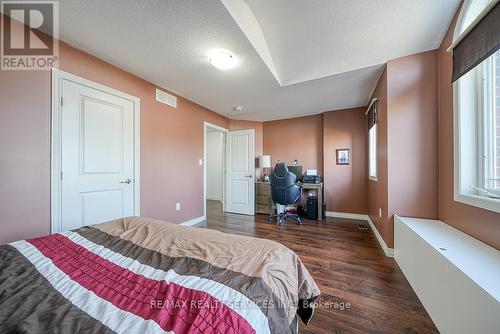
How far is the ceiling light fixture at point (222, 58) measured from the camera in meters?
2.03

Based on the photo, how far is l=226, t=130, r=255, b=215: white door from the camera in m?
4.40

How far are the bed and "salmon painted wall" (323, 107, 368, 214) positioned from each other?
11.1 feet

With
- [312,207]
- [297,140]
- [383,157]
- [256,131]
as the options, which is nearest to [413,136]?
[383,157]

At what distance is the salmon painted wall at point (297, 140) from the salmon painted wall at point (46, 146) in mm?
2275

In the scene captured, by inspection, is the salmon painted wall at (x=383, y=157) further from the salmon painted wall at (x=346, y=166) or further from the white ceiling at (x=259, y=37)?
the salmon painted wall at (x=346, y=166)

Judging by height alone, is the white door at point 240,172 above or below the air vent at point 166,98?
below

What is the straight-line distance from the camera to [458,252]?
126cm

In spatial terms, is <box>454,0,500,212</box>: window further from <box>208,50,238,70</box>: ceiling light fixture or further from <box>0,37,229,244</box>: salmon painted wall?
<box>0,37,229,244</box>: salmon painted wall

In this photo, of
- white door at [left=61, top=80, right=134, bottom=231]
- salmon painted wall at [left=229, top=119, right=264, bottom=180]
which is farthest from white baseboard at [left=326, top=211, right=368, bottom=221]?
white door at [left=61, top=80, right=134, bottom=231]

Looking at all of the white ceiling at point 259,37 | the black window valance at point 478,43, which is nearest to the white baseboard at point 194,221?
the white ceiling at point 259,37

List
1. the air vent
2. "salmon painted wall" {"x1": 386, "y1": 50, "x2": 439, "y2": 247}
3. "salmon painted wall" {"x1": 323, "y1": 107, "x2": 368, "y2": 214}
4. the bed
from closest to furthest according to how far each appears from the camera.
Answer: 1. the bed
2. "salmon painted wall" {"x1": 386, "y1": 50, "x2": 439, "y2": 247}
3. the air vent
4. "salmon painted wall" {"x1": 323, "y1": 107, "x2": 368, "y2": 214}

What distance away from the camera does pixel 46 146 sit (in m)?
1.79

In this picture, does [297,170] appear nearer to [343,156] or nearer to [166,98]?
[343,156]

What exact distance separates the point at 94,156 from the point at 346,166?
167 inches
